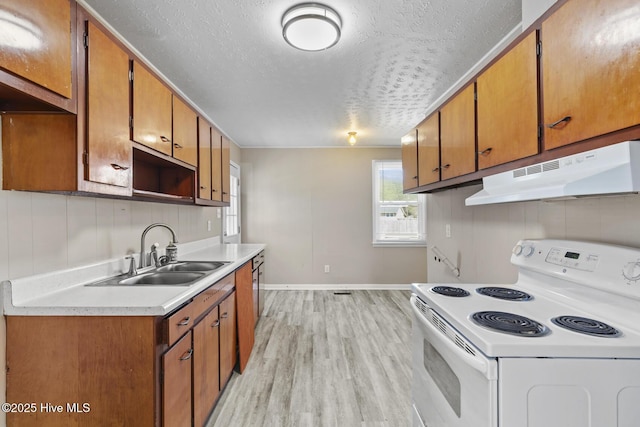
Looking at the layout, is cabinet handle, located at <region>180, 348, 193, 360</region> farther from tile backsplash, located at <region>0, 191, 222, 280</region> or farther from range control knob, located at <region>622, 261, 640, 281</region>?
range control knob, located at <region>622, 261, 640, 281</region>

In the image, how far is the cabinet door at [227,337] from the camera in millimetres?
1929

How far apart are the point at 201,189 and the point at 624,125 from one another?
2.56 m

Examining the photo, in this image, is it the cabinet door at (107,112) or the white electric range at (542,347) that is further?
the cabinet door at (107,112)

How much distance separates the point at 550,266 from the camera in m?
1.34

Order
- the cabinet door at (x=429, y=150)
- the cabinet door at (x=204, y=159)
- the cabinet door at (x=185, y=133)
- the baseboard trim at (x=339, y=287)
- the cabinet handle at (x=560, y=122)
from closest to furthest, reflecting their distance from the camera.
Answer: the cabinet handle at (x=560, y=122)
the cabinet door at (x=185, y=133)
the cabinet door at (x=429, y=150)
the cabinet door at (x=204, y=159)
the baseboard trim at (x=339, y=287)

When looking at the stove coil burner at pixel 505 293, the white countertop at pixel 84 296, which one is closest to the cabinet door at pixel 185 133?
the white countertop at pixel 84 296

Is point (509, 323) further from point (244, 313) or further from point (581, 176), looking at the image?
point (244, 313)

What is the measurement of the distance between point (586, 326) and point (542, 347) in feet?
0.92

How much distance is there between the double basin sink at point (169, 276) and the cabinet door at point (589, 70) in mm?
1848

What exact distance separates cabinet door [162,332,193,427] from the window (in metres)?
3.80

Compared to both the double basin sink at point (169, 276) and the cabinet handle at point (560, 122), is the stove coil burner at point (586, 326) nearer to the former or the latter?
the cabinet handle at point (560, 122)

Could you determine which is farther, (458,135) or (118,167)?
(458,135)

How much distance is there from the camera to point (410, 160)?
275 cm

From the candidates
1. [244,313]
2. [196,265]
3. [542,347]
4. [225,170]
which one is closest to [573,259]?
[542,347]
